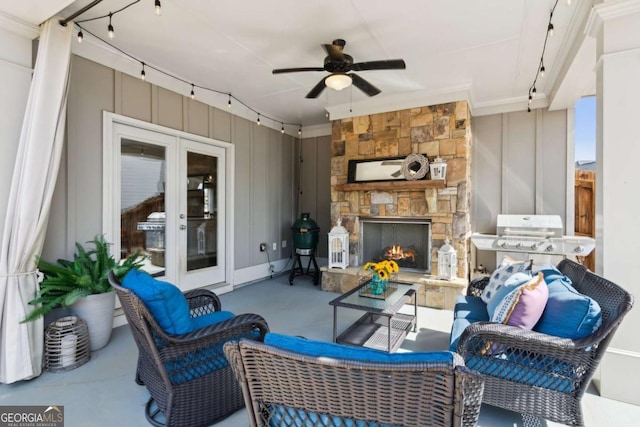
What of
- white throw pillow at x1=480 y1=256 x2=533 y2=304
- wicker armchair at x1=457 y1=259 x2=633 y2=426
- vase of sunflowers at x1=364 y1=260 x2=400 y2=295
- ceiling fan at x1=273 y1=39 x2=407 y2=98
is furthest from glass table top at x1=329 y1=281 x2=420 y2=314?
ceiling fan at x1=273 y1=39 x2=407 y2=98

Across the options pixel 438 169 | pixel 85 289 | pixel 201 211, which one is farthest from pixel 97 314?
pixel 438 169

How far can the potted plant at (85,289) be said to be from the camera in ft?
7.81

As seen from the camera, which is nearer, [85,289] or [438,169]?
[85,289]

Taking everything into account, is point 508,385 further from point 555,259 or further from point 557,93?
point 557,93

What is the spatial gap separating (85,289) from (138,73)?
2253 mm

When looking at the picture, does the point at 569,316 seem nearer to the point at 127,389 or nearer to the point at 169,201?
the point at 127,389

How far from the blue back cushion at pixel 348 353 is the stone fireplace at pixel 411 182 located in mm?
3319

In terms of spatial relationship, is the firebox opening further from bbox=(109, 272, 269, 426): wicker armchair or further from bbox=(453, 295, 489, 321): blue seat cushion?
bbox=(109, 272, 269, 426): wicker armchair

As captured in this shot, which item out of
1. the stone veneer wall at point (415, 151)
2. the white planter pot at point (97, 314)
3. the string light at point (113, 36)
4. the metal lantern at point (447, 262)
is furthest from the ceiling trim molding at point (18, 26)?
the metal lantern at point (447, 262)

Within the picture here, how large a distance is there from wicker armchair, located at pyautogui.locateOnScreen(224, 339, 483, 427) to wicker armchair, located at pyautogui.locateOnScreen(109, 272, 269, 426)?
743 millimetres

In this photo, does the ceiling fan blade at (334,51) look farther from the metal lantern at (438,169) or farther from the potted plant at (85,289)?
the potted plant at (85,289)

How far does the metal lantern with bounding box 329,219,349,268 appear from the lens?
178 inches

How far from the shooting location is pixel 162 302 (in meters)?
1.60

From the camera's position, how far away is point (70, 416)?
1.84m
